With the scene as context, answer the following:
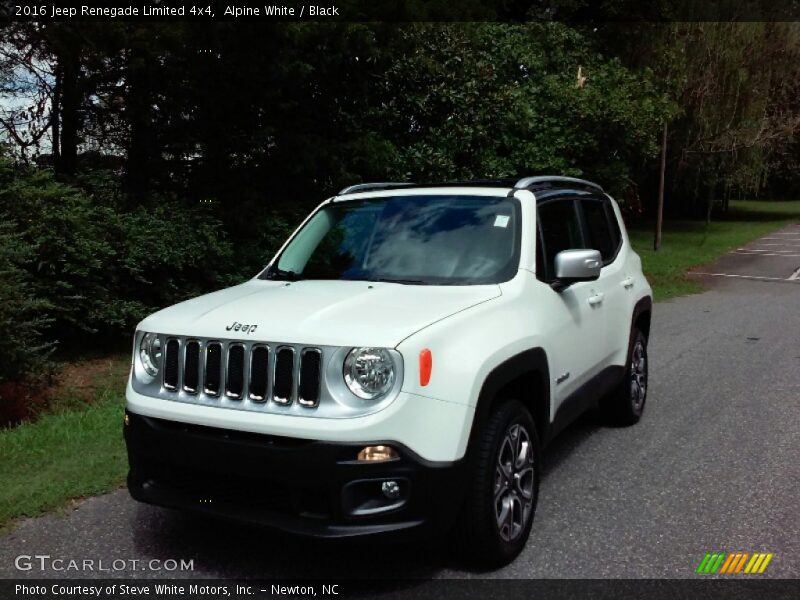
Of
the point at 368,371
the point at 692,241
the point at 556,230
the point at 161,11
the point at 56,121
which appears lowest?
the point at 692,241

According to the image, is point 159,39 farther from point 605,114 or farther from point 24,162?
point 605,114

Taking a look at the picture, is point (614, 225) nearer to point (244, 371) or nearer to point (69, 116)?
point (244, 371)

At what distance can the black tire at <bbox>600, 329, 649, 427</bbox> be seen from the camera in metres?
6.04

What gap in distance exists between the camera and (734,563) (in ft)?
12.5

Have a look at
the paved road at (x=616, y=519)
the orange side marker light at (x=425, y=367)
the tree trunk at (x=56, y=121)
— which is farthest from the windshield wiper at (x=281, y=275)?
the tree trunk at (x=56, y=121)

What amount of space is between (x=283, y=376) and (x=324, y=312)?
401 millimetres

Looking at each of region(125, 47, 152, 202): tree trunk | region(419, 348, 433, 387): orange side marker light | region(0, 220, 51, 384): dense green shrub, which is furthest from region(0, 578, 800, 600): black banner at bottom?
region(125, 47, 152, 202): tree trunk

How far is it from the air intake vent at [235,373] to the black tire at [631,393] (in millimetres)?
3412

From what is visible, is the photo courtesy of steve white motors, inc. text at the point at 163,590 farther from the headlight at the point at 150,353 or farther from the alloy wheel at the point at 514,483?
the headlight at the point at 150,353

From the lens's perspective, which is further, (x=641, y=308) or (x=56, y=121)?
(x=56, y=121)

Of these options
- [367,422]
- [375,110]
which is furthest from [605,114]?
[367,422]

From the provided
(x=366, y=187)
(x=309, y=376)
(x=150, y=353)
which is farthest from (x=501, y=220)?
(x=150, y=353)

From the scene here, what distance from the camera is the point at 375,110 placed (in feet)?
41.2

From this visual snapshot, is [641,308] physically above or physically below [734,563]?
above
